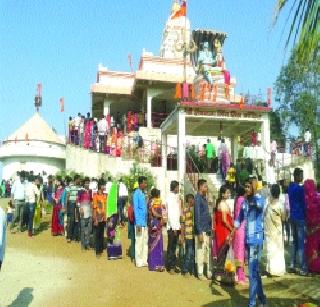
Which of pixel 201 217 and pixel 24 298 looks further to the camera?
pixel 201 217

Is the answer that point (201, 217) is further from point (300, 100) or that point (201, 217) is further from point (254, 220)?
point (300, 100)

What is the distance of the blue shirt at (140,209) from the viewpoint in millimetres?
8234

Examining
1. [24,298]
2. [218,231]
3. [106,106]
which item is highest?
[106,106]

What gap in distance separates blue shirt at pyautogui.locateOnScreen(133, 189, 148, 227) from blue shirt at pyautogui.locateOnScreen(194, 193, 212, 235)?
120 centimetres

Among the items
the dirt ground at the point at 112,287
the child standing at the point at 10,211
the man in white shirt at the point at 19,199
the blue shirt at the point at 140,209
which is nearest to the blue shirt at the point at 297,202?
the dirt ground at the point at 112,287

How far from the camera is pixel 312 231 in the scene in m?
7.53

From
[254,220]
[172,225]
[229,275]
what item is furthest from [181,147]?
[254,220]

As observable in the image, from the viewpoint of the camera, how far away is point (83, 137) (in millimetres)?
20094

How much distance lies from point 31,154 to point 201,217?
21.3 m

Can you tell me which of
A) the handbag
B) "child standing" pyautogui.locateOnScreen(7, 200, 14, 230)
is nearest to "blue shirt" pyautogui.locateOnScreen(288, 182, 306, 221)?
the handbag

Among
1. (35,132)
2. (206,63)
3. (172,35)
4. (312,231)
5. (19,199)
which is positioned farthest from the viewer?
(172,35)

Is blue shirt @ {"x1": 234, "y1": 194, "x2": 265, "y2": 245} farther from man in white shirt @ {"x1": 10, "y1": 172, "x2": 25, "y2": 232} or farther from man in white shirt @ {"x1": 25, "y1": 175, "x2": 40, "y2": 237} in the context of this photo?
man in white shirt @ {"x1": 10, "y1": 172, "x2": 25, "y2": 232}

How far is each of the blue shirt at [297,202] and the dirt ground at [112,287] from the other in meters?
1.04

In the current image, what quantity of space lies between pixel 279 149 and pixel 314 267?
42.1 feet
